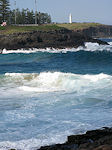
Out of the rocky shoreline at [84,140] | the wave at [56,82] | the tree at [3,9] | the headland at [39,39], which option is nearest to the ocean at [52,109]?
the wave at [56,82]

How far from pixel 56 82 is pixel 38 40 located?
1697 inches

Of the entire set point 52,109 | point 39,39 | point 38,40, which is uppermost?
point 52,109

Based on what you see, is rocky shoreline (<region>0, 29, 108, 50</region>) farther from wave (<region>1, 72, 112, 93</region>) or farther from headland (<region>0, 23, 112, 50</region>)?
wave (<region>1, 72, 112, 93</region>)

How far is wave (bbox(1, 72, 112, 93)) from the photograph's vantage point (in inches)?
738

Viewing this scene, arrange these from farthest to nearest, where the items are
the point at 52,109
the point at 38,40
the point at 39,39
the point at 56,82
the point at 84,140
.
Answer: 1. the point at 39,39
2. the point at 38,40
3. the point at 56,82
4. the point at 52,109
5. the point at 84,140

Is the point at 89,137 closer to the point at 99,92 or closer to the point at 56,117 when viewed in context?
the point at 56,117

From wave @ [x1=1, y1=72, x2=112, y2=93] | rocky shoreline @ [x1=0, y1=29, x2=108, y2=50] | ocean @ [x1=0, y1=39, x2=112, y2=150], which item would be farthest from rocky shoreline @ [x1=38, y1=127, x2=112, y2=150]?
rocky shoreline @ [x1=0, y1=29, x2=108, y2=50]

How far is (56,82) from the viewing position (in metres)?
21.6

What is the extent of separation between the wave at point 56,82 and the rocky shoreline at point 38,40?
3671 centimetres

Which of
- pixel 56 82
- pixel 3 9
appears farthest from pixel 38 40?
pixel 56 82

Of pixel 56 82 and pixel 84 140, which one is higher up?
pixel 84 140

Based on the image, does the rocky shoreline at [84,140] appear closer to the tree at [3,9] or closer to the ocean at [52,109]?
the ocean at [52,109]

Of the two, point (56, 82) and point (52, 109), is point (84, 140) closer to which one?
point (52, 109)

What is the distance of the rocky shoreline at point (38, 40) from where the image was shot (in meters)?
61.4
